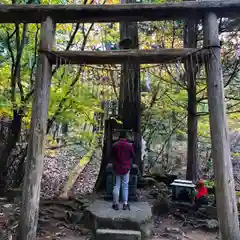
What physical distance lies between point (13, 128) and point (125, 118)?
9.86ft

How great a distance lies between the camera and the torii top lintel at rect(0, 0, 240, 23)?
4461 millimetres

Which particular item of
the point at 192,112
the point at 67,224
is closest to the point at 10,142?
the point at 67,224

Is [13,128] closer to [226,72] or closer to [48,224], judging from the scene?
[48,224]

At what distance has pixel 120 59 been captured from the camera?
4.56 m

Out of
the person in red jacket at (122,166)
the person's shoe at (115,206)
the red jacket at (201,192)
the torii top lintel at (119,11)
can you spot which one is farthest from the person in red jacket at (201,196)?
the torii top lintel at (119,11)

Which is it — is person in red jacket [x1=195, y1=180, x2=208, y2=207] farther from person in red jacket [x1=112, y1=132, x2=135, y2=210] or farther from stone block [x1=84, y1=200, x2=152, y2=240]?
person in red jacket [x1=112, y1=132, x2=135, y2=210]

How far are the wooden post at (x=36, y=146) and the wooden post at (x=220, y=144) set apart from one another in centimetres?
267

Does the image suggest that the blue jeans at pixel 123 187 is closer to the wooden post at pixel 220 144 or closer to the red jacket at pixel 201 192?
the red jacket at pixel 201 192

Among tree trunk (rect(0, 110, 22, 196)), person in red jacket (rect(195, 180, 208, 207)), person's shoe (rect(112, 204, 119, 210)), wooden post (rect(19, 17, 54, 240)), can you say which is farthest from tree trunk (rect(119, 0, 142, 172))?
wooden post (rect(19, 17, 54, 240))

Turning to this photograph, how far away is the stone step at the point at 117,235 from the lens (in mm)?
4742

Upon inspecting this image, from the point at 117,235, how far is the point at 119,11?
3.84 m

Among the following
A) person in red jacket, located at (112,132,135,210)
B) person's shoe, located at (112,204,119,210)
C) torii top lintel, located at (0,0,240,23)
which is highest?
torii top lintel, located at (0,0,240,23)

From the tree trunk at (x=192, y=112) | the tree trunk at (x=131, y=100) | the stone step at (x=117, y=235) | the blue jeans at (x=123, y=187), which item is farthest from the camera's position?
the tree trunk at (x=192, y=112)

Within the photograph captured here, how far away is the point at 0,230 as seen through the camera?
15.3 feet
